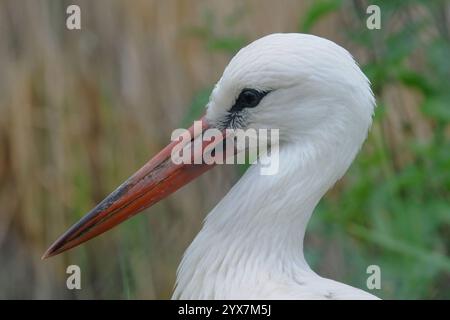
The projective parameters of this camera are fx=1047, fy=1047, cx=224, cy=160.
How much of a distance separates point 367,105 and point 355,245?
1.93 metres

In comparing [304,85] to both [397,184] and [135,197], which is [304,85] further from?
[397,184]

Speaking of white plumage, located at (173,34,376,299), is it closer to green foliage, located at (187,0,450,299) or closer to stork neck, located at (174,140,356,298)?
stork neck, located at (174,140,356,298)

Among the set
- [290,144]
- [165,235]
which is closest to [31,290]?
[165,235]

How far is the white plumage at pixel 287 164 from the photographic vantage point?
2592 millimetres

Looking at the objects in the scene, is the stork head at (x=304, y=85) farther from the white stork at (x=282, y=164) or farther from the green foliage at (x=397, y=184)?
the green foliage at (x=397, y=184)

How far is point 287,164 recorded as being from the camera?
2629 mm

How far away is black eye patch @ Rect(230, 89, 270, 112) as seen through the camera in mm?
2676

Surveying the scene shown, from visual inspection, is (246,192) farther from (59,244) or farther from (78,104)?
(78,104)

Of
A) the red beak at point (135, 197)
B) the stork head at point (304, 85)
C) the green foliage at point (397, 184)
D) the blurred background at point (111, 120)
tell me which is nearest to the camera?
the stork head at point (304, 85)

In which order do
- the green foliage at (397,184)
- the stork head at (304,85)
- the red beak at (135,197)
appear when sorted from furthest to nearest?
the green foliage at (397,184), the red beak at (135,197), the stork head at (304,85)

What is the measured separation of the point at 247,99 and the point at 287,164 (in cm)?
21

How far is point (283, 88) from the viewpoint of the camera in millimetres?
2643

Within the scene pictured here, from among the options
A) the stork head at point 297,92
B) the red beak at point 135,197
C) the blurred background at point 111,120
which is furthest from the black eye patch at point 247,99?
the blurred background at point 111,120

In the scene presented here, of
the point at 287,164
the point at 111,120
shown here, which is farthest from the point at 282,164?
the point at 111,120
